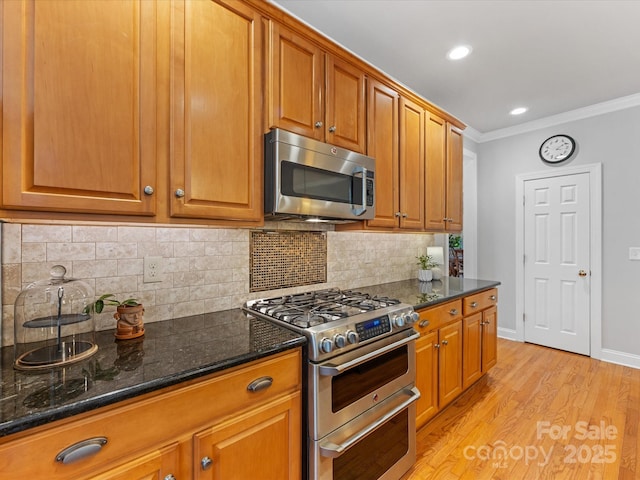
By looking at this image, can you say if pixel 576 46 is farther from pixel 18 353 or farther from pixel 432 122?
pixel 18 353

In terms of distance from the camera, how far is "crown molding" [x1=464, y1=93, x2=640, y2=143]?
10.2 ft

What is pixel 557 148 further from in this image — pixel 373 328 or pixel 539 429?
pixel 373 328

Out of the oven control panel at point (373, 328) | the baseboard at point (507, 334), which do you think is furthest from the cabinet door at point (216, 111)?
the baseboard at point (507, 334)

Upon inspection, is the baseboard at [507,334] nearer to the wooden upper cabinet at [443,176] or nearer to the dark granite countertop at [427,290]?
the dark granite countertop at [427,290]

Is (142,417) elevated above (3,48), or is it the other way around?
(3,48)

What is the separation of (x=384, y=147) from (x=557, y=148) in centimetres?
266

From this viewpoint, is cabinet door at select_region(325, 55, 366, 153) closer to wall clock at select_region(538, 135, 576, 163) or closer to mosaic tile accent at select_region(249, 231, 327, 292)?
mosaic tile accent at select_region(249, 231, 327, 292)

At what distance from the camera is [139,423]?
35.2 inches

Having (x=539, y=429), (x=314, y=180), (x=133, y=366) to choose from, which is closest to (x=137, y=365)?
(x=133, y=366)

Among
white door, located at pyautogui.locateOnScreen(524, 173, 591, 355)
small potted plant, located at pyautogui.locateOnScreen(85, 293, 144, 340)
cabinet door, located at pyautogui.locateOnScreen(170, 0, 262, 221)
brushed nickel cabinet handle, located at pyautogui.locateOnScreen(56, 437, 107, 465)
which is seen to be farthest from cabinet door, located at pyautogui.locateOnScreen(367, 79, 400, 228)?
white door, located at pyautogui.locateOnScreen(524, 173, 591, 355)

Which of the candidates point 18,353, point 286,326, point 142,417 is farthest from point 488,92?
point 18,353

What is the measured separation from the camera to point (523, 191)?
380 centimetres

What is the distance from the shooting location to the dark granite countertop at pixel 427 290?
6.87 feet

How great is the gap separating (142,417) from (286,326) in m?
0.65
